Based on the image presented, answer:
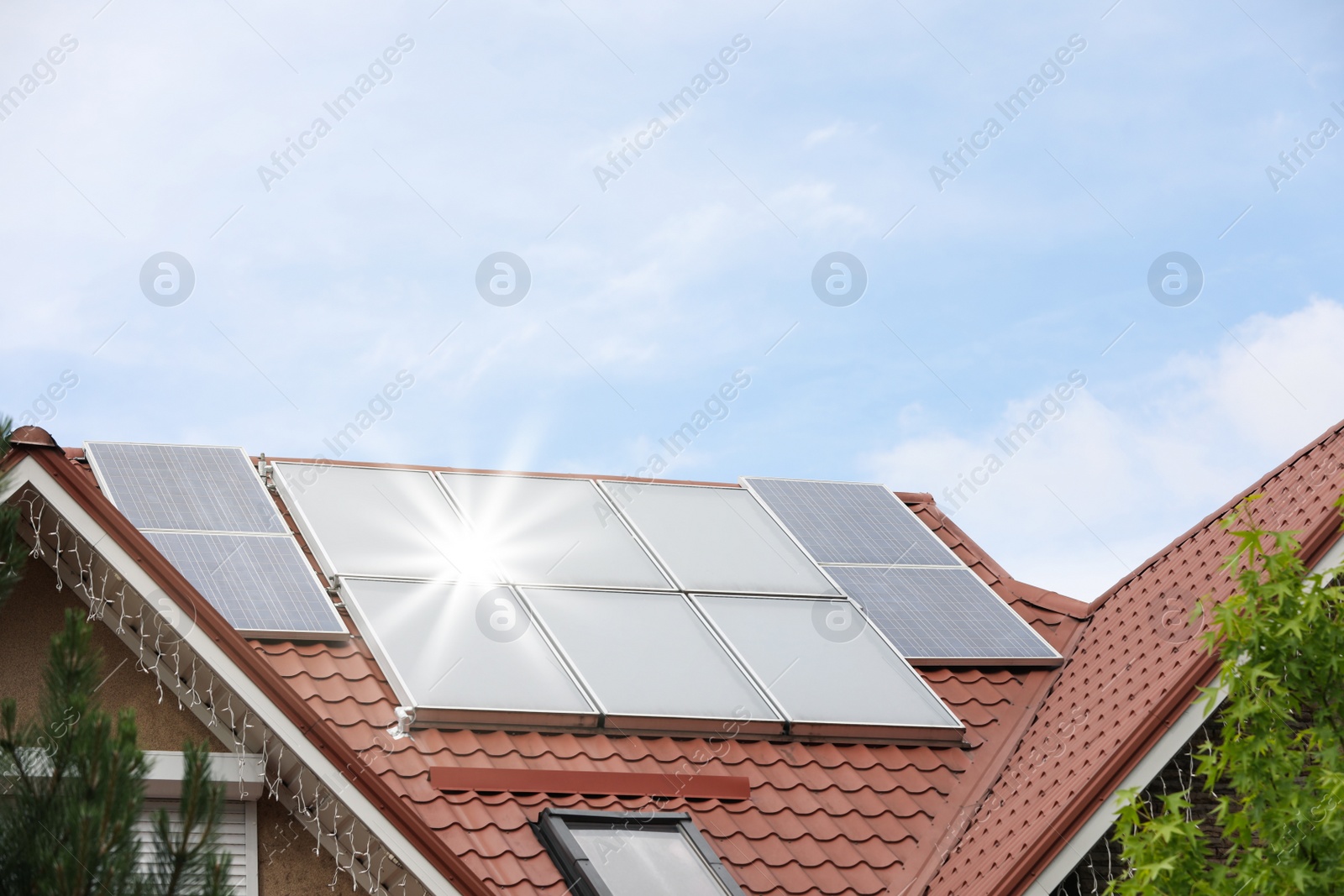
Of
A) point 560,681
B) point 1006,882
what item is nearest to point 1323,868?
point 1006,882

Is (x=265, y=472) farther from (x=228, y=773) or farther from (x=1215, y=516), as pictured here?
(x=1215, y=516)

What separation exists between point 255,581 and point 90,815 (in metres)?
5.14

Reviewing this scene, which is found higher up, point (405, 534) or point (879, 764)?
point (405, 534)

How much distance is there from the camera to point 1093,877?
10188mm

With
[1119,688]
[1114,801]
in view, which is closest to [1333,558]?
[1119,688]

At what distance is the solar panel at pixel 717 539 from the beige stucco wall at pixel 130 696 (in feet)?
15.2

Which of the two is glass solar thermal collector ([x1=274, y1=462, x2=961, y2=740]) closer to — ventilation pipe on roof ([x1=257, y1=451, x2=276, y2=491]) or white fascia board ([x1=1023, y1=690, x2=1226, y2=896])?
ventilation pipe on roof ([x1=257, y1=451, x2=276, y2=491])

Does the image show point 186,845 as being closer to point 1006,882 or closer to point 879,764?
point 1006,882

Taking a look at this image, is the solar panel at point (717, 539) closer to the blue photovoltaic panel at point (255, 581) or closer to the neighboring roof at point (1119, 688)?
the neighboring roof at point (1119, 688)

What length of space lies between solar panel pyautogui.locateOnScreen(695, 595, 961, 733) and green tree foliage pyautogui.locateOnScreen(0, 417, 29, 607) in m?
6.33

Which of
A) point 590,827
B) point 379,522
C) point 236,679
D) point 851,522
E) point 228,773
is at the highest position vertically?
point 851,522

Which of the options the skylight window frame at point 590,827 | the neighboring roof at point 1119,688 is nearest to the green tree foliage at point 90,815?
the skylight window frame at point 590,827

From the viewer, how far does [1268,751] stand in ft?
28.5

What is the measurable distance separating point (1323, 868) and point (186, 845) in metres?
6.29
